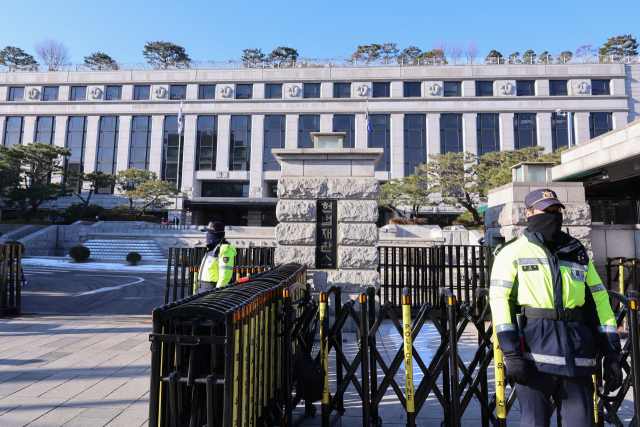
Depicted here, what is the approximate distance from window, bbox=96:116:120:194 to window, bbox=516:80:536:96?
4783 centimetres

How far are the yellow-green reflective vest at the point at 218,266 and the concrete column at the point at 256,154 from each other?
3679 cm

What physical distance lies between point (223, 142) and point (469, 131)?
28.9m

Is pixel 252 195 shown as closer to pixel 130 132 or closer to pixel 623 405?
pixel 130 132

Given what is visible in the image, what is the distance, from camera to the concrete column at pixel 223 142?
138 ft

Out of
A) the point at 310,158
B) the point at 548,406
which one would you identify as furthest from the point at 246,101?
the point at 548,406

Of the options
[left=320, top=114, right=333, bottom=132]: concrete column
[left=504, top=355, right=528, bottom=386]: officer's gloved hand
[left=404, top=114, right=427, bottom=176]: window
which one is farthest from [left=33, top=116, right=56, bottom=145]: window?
[left=504, top=355, right=528, bottom=386]: officer's gloved hand

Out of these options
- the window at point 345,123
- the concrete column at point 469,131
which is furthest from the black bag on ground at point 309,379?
the concrete column at point 469,131

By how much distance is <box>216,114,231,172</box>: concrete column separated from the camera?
4216 cm

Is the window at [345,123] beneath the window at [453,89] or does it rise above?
beneath

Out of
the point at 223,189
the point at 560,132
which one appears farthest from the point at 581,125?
the point at 223,189

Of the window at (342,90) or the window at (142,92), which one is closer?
the window at (342,90)

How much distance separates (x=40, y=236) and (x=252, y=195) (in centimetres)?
2027

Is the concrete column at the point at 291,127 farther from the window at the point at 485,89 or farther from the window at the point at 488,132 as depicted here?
the window at the point at 485,89

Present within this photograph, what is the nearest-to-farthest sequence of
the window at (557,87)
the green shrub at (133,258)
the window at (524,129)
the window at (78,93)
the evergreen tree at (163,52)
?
the green shrub at (133,258) < the window at (524,129) < the window at (557,87) < the window at (78,93) < the evergreen tree at (163,52)
